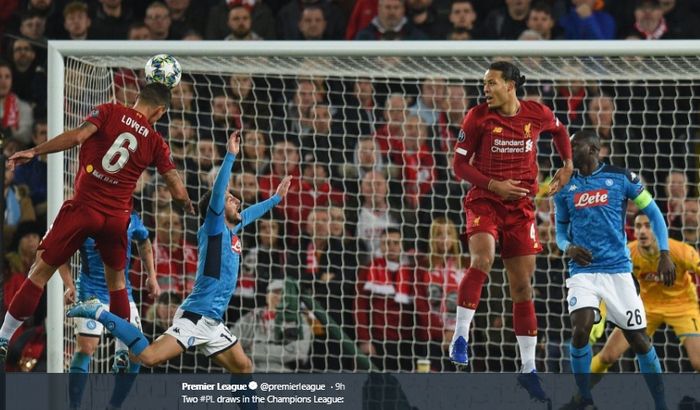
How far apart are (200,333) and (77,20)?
540cm

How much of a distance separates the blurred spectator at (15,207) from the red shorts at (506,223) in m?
4.73

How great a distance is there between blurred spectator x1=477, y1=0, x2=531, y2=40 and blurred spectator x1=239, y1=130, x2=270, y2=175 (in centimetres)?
234

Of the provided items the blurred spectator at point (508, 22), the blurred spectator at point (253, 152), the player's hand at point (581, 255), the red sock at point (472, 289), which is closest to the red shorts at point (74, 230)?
the red sock at point (472, 289)

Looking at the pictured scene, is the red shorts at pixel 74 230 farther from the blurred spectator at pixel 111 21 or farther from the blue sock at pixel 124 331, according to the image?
the blurred spectator at pixel 111 21

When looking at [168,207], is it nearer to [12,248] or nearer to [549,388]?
[12,248]

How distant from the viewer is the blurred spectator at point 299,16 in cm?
1347

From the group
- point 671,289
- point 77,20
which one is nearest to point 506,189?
point 671,289

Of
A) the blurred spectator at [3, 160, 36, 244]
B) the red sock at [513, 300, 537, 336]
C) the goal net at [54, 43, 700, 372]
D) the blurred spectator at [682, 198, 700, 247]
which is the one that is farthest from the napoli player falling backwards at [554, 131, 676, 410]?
the blurred spectator at [3, 160, 36, 244]

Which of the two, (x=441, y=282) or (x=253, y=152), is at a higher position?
(x=253, y=152)

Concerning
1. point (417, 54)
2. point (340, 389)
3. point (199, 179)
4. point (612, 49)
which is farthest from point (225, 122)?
point (340, 389)

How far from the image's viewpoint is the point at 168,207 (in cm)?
1179

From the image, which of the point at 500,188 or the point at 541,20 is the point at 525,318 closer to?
the point at 500,188

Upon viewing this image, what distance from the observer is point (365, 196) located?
1190 centimetres

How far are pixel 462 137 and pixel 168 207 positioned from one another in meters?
3.55
